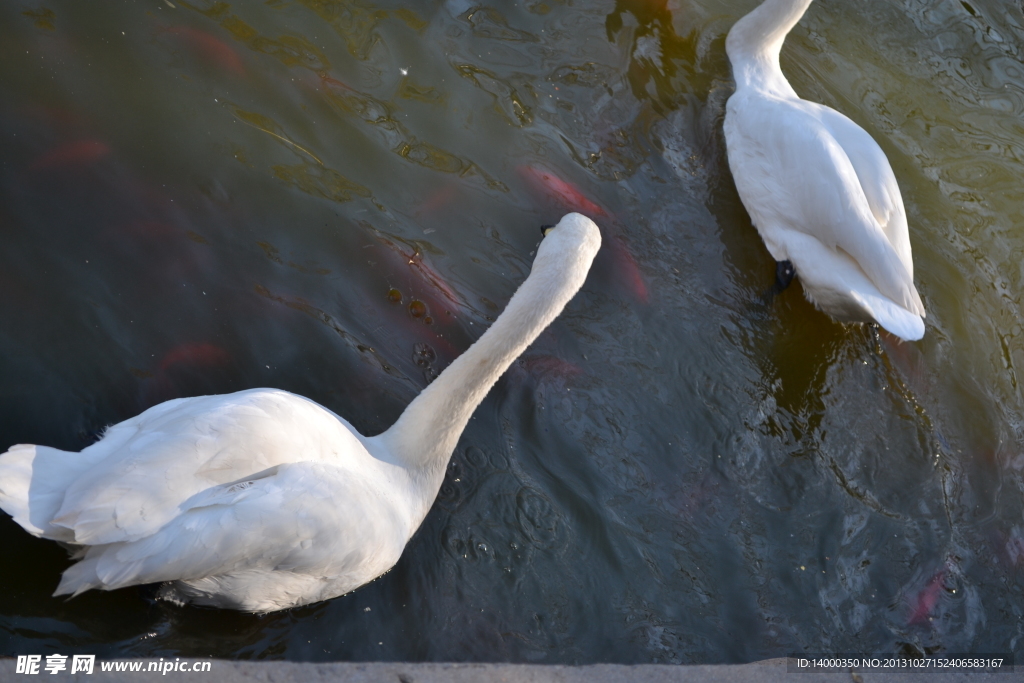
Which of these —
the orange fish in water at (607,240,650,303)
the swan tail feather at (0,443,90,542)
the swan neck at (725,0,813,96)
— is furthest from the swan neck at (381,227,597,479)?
the swan neck at (725,0,813,96)

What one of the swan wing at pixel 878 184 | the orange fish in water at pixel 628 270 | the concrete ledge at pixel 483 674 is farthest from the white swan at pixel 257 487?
the swan wing at pixel 878 184

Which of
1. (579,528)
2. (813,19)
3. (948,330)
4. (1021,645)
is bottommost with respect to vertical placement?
(579,528)

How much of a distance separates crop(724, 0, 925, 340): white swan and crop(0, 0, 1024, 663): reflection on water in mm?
259

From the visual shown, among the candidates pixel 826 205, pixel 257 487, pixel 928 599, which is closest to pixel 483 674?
pixel 257 487

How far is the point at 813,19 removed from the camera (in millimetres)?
7094

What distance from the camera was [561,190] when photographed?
5297mm

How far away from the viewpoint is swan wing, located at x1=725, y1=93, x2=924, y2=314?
16.3 feet

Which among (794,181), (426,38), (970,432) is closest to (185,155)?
(426,38)

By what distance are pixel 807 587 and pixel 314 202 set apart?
3006mm

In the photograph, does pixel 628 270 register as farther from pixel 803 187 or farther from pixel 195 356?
pixel 195 356

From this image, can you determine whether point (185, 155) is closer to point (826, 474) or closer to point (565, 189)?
point (565, 189)

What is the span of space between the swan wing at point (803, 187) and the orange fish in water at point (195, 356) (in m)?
3.21

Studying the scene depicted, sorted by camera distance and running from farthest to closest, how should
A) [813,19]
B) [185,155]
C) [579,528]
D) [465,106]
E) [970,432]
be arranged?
[813,19] < [465,106] < [970,432] < [185,155] < [579,528]

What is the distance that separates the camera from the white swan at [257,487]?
2748 millimetres
